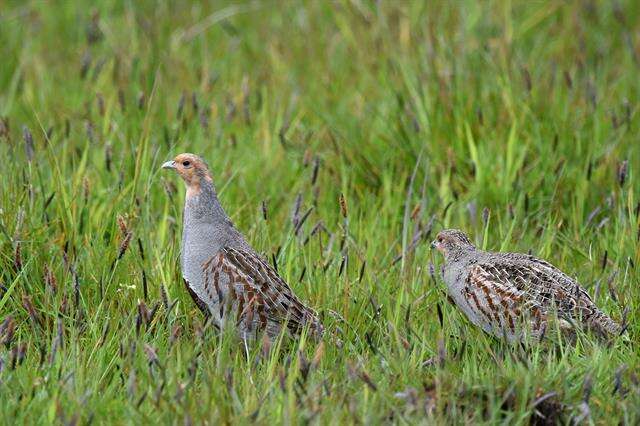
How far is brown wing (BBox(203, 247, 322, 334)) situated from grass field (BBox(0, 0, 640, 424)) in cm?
16

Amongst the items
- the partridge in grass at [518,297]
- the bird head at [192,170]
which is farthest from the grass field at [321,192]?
the bird head at [192,170]

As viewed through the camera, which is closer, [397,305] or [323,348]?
[323,348]

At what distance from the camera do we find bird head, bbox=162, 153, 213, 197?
573 centimetres

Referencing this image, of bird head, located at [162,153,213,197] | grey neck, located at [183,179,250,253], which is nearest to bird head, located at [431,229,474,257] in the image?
grey neck, located at [183,179,250,253]

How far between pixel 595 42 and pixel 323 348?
16.5 feet

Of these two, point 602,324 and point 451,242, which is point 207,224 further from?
point 602,324

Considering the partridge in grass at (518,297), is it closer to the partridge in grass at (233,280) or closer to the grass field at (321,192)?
the grass field at (321,192)

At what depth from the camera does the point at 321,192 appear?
7.12 metres

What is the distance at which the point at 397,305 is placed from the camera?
5.29m

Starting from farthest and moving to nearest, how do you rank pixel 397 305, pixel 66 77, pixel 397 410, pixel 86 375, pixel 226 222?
pixel 66 77, pixel 226 222, pixel 397 305, pixel 86 375, pixel 397 410

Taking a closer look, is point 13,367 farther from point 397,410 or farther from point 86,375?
point 397,410

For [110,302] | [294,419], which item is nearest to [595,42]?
[110,302]

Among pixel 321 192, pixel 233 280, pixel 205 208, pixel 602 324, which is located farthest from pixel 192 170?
pixel 602 324

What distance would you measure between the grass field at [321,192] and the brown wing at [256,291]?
0.16m
